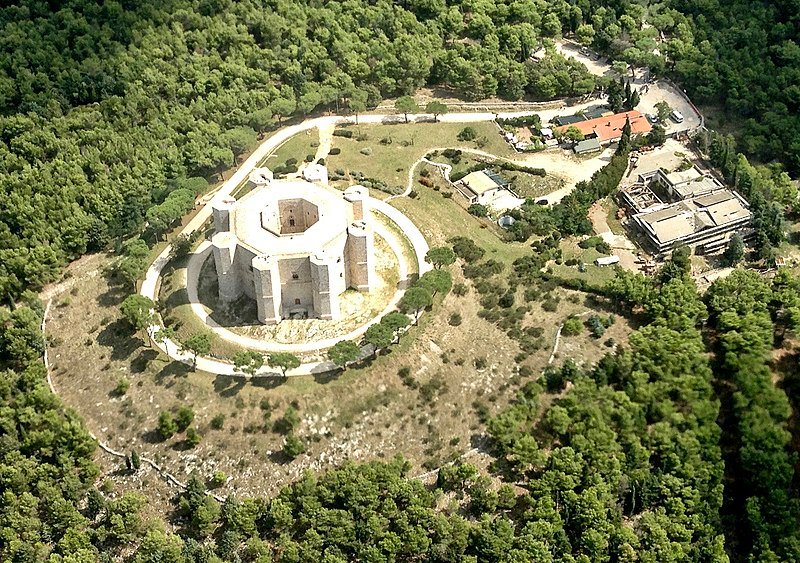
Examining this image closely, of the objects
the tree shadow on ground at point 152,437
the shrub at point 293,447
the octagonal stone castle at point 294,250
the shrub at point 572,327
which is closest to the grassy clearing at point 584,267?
the shrub at point 572,327

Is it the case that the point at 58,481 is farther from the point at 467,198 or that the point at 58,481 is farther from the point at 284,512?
the point at 467,198

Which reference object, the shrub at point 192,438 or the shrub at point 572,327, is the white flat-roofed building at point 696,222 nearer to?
the shrub at point 572,327

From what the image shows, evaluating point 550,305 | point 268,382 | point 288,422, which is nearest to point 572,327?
point 550,305

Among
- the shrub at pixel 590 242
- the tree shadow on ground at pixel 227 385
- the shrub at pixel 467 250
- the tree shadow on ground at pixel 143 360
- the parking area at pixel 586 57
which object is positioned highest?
the parking area at pixel 586 57

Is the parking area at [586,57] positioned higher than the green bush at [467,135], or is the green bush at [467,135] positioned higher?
the parking area at [586,57]

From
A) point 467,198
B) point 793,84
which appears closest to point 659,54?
point 793,84

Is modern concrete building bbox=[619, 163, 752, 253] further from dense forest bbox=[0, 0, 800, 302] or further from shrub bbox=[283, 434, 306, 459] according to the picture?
shrub bbox=[283, 434, 306, 459]

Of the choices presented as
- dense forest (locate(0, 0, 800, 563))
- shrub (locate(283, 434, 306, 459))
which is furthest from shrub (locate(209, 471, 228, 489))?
shrub (locate(283, 434, 306, 459))
